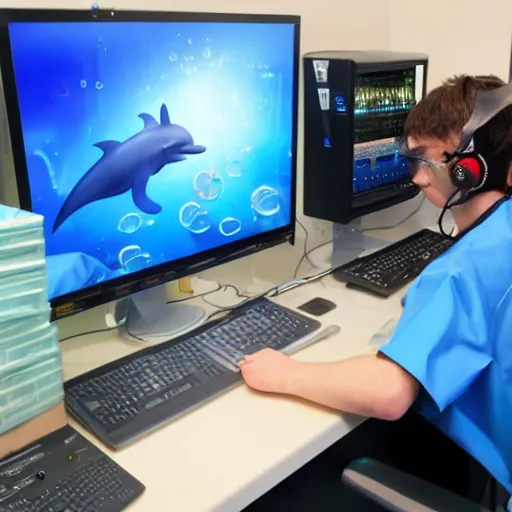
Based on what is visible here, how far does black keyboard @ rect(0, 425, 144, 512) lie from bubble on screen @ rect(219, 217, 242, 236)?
561mm

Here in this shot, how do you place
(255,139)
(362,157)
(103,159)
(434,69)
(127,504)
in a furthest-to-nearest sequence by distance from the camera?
(434,69) < (362,157) < (255,139) < (103,159) < (127,504)

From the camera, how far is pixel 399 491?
2.97ft

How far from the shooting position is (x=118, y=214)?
1.15 meters

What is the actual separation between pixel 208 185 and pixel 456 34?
1.07 metres

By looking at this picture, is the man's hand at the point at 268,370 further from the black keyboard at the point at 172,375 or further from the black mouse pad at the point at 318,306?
the black mouse pad at the point at 318,306

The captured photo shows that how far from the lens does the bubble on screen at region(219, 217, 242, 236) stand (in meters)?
1.35

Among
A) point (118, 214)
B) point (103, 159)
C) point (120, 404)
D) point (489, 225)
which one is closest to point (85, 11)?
point (103, 159)

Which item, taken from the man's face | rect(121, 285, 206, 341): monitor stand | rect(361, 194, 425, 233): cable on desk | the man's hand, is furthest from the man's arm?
rect(361, 194, 425, 233): cable on desk

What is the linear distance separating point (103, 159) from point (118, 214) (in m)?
0.10

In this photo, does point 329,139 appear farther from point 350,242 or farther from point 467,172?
point 467,172

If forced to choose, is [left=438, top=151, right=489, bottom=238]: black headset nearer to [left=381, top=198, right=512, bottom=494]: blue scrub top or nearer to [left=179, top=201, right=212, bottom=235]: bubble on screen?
[left=381, top=198, right=512, bottom=494]: blue scrub top

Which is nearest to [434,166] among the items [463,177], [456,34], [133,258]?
[463,177]

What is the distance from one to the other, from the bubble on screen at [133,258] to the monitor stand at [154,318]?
0.11 metres

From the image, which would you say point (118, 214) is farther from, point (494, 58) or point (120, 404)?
point (494, 58)
